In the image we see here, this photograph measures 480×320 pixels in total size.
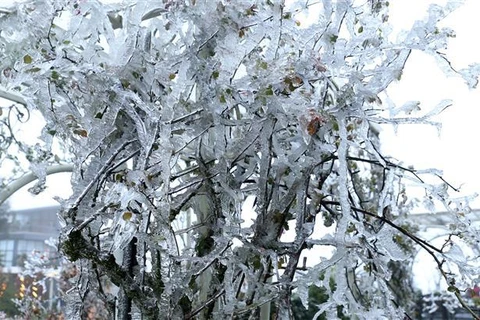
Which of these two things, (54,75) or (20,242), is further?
(20,242)

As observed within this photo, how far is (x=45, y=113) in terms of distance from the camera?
890 mm

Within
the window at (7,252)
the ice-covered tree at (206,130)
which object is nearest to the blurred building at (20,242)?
the window at (7,252)

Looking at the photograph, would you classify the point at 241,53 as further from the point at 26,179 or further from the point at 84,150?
the point at 26,179

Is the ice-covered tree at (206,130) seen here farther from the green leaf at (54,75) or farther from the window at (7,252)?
the window at (7,252)

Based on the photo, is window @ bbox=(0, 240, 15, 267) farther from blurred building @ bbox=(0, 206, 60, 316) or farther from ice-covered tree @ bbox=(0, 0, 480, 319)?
ice-covered tree @ bbox=(0, 0, 480, 319)

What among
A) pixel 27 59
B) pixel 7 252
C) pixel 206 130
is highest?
pixel 7 252

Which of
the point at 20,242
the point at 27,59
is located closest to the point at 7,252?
the point at 20,242

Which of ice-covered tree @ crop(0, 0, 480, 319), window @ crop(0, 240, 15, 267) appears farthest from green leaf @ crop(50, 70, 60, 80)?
window @ crop(0, 240, 15, 267)

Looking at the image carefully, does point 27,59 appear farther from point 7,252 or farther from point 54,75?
point 7,252

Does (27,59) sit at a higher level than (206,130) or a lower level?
higher

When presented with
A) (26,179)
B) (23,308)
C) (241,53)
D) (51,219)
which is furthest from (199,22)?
(51,219)

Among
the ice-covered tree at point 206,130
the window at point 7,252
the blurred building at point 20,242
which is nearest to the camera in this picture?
the ice-covered tree at point 206,130

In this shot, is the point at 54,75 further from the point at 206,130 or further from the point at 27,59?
the point at 206,130

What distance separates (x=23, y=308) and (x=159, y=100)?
383 cm
